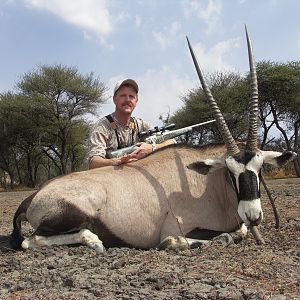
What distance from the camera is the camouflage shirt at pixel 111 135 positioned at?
5949mm

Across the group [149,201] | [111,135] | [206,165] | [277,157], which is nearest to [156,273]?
[149,201]

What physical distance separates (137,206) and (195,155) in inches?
37.4

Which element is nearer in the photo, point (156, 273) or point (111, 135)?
point (156, 273)

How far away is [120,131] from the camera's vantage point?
628cm

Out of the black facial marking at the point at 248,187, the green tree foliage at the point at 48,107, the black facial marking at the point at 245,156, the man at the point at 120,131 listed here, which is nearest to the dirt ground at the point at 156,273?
the black facial marking at the point at 248,187

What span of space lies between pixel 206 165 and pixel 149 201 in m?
0.69

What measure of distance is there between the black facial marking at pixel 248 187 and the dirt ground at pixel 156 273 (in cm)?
45

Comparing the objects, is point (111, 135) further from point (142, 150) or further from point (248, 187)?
Result: point (248, 187)

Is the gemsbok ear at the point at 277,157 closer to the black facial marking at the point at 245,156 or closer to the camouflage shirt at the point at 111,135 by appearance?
the black facial marking at the point at 245,156

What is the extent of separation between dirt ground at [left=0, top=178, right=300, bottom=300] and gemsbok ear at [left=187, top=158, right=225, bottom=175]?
848mm

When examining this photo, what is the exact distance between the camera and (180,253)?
13.9 ft

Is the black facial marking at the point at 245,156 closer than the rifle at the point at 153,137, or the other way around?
the black facial marking at the point at 245,156

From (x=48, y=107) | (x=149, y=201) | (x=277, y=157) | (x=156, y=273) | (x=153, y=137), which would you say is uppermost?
(x=48, y=107)

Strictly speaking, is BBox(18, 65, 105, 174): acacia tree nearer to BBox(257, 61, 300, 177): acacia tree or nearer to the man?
BBox(257, 61, 300, 177): acacia tree
